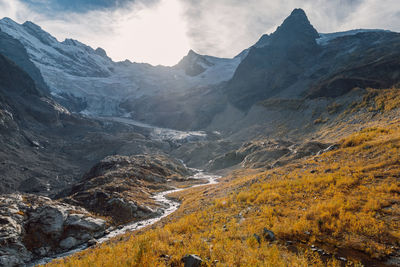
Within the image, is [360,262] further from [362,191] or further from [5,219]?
[5,219]

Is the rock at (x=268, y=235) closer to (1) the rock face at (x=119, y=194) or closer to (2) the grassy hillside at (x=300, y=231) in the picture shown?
(2) the grassy hillside at (x=300, y=231)

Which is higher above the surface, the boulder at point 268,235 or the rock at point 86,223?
the boulder at point 268,235

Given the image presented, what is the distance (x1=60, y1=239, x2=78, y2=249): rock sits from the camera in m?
19.8

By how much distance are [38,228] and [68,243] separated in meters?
3.22

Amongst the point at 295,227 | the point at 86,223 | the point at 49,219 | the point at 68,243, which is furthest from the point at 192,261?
the point at 49,219

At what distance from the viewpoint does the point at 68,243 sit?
1997cm

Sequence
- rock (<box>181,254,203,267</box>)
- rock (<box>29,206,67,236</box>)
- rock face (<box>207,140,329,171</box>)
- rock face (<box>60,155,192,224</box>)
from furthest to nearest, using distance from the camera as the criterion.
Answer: rock face (<box>207,140,329,171</box>), rock face (<box>60,155,192,224</box>), rock (<box>29,206,67,236</box>), rock (<box>181,254,203,267</box>)

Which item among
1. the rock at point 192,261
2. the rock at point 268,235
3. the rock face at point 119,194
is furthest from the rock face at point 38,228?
the rock at point 268,235

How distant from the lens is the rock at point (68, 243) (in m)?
19.8

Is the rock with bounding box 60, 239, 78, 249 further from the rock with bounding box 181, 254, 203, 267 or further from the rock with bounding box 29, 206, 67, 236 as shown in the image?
the rock with bounding box 181, 254, 203, 267

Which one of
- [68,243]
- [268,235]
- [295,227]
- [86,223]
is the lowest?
[68,243]

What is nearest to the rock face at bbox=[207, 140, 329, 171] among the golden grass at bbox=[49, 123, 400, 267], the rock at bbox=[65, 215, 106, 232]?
the golden grass at bbox=[49, 123, 400, 267]

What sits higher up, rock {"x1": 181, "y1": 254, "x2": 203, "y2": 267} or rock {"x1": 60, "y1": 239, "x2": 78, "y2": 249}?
rock {"x1": 181, "y1": 254, "x2": 203, "y2": 267}

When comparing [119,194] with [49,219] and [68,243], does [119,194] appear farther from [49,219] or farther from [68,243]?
[68,243]
